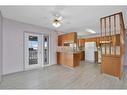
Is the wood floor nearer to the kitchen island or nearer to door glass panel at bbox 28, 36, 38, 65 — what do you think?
door glass panel at bbox 28, 36, 38, 65

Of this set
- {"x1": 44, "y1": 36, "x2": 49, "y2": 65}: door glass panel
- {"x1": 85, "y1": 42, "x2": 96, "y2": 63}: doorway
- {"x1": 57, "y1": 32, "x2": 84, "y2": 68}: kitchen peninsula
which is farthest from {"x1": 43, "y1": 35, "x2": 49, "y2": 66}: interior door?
{"x1": 85, "y1": 42, "x2": 96, "y2": 63}: doorway

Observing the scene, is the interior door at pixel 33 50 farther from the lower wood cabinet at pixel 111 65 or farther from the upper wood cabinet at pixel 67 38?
the lower wood cabinet at pixel 111 65

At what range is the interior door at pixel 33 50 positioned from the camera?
504cm

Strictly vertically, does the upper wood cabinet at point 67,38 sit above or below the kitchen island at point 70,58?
above

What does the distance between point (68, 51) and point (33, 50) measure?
7.41ft

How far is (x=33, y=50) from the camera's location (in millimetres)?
5402

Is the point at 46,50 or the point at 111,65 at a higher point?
the point at 46,50

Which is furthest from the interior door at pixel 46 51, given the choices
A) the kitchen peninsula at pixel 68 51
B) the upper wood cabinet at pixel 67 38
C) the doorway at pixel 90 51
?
the doorway at pixel 90 51

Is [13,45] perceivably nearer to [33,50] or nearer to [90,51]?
[33,50]

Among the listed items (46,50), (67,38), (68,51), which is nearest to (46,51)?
(46,50)

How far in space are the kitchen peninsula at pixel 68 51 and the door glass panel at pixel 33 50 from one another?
1.79 m
